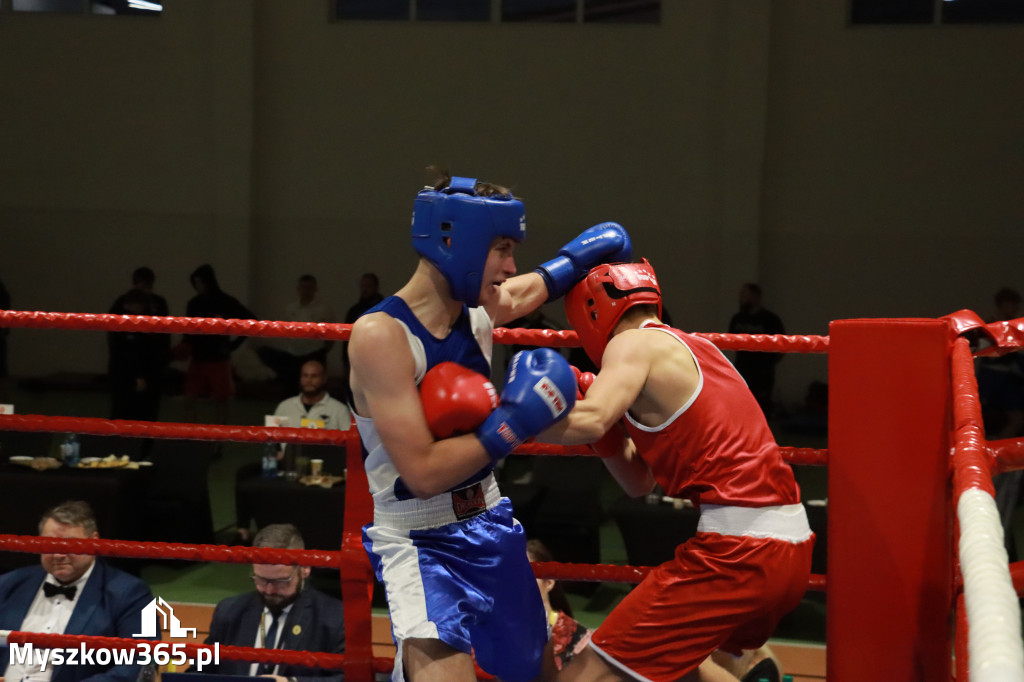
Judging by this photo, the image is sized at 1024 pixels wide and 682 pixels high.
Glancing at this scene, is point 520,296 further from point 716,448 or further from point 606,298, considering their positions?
point 716,448

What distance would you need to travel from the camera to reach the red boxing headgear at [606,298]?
6.55ft

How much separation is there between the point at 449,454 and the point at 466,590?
0.90 ft

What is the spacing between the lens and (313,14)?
33.3ft

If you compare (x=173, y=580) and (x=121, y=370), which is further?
(x=121, y=370)

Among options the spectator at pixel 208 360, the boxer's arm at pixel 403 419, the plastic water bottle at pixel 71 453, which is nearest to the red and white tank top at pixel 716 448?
the boxer's arm at pixel 403 419

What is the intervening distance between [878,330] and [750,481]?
15.1 inches

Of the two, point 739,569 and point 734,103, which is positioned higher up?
point 734,103

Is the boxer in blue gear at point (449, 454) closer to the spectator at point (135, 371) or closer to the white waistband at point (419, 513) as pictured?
the white waistband at point (419, 513)

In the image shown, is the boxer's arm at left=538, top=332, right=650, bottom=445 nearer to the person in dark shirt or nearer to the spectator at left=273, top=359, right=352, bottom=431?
the spectator at left=273, top=359, right=352, bottom=431

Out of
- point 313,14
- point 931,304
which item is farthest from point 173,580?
point 931,304

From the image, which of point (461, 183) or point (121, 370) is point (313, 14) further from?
point (461, 183)

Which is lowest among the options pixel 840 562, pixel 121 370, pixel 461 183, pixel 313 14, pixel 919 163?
pixel 121 370

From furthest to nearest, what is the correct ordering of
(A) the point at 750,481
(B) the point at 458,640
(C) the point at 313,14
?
1. (C) the point at 313,14
2. (A) the point at 750,481
3. (B) the point at 458,640

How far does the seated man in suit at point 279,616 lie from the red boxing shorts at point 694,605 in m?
1.81
